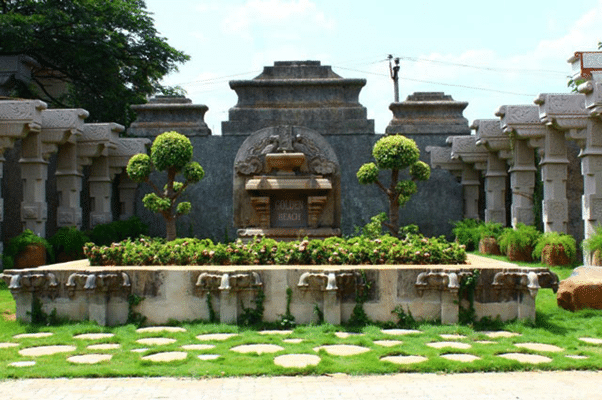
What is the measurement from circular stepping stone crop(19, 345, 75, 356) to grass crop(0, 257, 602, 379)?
0.08m

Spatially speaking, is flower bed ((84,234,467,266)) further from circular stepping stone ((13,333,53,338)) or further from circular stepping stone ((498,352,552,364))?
circular stepping stone ((498,352,552,364))

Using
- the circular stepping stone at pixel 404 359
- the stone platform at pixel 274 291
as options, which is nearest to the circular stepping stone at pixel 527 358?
the circular stepping stone at pixel 404 359

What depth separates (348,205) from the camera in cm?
1756

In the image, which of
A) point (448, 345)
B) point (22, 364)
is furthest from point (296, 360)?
point (22, 364)

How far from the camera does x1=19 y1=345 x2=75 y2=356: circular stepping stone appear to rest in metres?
5.99

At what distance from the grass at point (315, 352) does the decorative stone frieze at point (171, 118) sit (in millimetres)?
10922

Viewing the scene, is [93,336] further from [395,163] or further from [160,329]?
[395,163]

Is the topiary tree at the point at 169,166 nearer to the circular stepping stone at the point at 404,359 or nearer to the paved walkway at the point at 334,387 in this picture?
the paved walkway at the point at 334,387

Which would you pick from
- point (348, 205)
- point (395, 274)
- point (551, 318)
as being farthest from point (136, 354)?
point (348, 205)

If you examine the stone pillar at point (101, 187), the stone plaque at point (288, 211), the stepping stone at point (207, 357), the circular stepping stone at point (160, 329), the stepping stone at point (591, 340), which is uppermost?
the stone pillar at point (101, 187)

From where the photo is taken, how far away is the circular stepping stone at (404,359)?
5.38 metres

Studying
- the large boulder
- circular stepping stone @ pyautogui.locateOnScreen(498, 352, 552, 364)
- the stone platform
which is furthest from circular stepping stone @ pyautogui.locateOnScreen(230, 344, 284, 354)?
the large boulder

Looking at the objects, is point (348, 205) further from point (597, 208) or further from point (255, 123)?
point (597, 208)

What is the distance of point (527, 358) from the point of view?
5562mm
